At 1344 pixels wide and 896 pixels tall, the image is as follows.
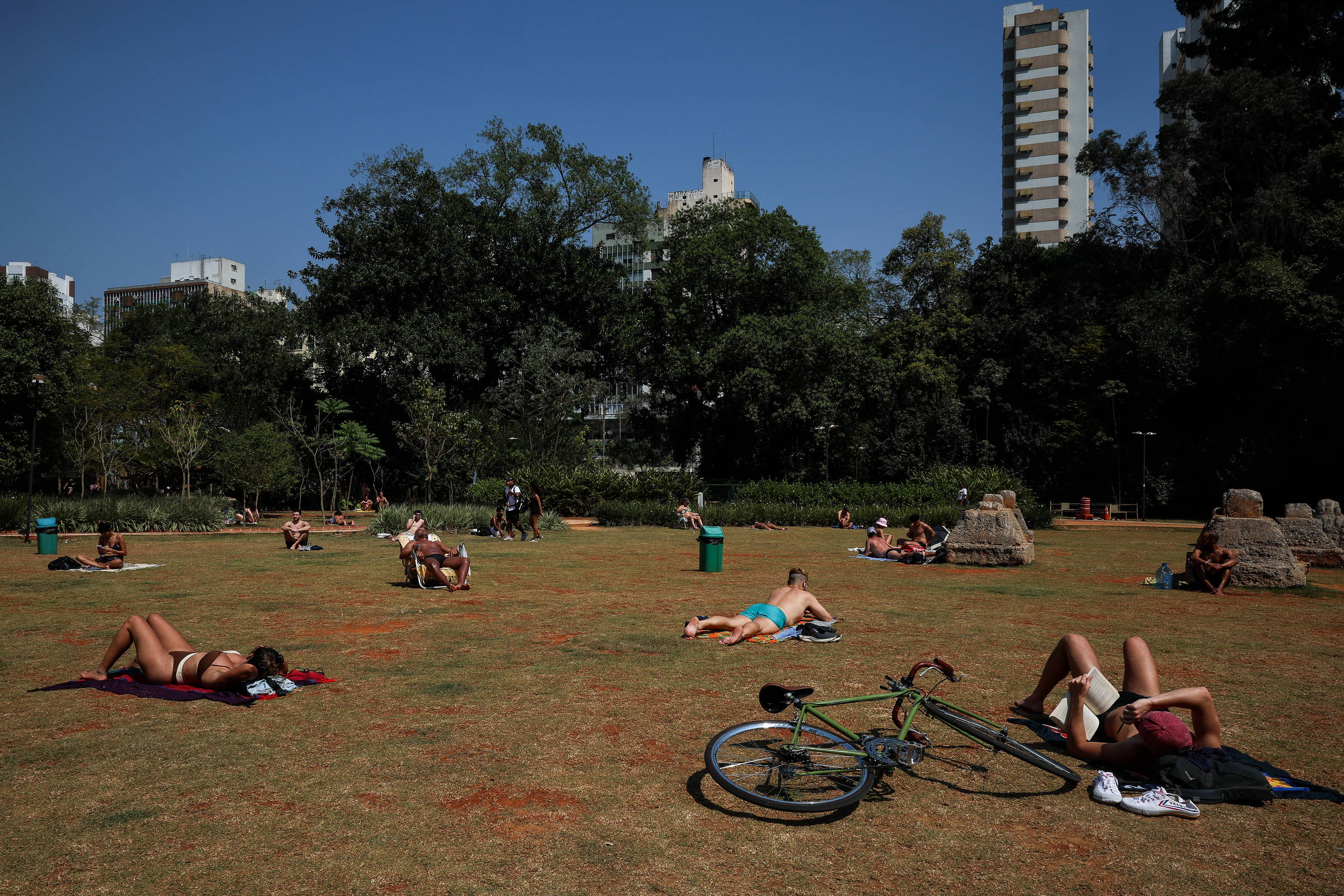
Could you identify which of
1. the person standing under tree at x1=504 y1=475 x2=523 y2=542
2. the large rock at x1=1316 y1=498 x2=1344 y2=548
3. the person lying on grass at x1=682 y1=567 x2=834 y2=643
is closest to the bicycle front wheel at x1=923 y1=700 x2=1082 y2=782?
the person lying on grass at x1=682 y1=567 x2=834 y2=643

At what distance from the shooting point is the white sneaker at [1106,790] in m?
4.87

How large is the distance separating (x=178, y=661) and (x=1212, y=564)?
14.7 meters

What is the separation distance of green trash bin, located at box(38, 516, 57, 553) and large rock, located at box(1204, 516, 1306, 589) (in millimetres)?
23190

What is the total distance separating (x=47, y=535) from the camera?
18.6m

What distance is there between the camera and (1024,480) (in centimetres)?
4797

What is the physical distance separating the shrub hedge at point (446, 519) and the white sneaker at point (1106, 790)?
22.4 meters

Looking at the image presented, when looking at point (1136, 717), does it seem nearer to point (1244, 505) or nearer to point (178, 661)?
point (178, 661)

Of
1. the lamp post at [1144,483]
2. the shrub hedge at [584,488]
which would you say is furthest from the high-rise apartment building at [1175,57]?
the shrub hedge at [584,488]

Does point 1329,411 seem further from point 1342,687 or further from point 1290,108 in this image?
point 1342,687

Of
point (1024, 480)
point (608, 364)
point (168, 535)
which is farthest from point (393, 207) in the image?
point (1024, 480)

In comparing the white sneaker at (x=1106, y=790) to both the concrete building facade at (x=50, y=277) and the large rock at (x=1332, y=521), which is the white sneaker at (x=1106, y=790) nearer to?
the large rock at (x=1332, y=521)

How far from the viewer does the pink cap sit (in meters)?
5.09

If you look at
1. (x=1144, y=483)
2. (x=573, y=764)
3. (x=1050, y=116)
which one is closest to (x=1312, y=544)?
(x=573, y=764)

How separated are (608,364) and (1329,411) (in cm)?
3442
